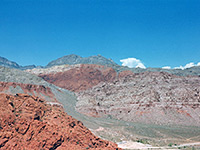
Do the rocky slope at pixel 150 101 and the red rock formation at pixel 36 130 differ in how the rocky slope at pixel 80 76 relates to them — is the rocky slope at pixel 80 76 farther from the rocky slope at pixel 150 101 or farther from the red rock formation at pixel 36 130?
the red rock formation at pixel 36 130

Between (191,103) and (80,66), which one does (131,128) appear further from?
(80,66)

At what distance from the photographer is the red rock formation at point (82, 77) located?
11375cm

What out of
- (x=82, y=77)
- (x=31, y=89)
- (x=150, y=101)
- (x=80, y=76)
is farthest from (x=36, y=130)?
(x=80, y=76)

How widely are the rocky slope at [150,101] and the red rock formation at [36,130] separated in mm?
42867

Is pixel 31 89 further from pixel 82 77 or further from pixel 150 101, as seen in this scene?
pixel 82 77

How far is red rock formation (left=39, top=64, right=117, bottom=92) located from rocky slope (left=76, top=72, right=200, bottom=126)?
3153 centimetres

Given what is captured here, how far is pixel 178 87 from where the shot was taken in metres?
66.7

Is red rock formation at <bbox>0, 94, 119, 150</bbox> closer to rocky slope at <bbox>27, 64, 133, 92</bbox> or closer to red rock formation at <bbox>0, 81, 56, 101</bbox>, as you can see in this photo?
red rock formation at <bbox>0, 81, 56, 101</bbox>

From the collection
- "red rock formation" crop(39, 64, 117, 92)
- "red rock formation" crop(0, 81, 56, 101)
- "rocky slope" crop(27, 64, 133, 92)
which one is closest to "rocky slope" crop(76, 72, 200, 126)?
"red rock formation" crop(0, 81, 56, 101)

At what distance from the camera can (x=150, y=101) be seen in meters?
61.3

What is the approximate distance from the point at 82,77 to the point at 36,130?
10391 cm

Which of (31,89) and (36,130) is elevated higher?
(31,89)

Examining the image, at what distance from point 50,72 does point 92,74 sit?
30.7 m

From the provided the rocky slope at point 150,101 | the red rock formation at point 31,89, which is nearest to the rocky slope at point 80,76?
the rocky slope at point 150,101
